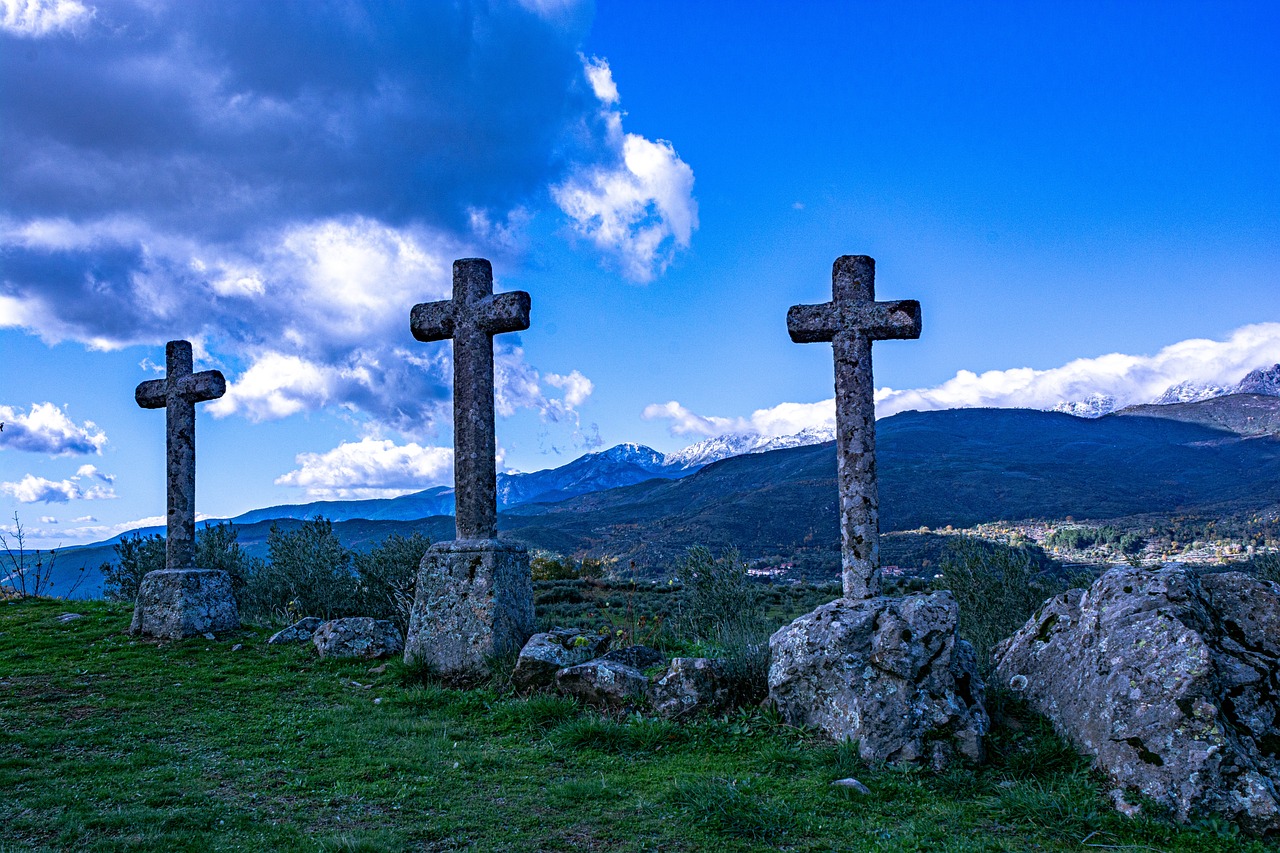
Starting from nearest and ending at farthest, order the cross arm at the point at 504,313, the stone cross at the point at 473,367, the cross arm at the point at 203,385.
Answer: the stone cross at the point at 473,367, the cross arm at the point at 504,313, the cross arm at the point at 203,385

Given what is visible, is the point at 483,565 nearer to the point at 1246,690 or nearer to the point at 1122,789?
the point at 1122,789

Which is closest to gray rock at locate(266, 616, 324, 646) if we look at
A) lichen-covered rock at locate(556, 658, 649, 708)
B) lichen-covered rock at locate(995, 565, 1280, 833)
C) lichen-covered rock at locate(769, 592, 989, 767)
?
lichen-covered rock at locate(556, 658, 649, 708)

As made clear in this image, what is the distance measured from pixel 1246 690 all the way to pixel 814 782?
10.4 feet

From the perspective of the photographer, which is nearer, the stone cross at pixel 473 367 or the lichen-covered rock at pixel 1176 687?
the lichen-covered rock at pixel 1176 687

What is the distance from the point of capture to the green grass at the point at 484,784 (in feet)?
15.7

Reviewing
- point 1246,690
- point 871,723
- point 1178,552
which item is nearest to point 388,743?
point 871,723

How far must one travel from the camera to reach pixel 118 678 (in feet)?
32.0

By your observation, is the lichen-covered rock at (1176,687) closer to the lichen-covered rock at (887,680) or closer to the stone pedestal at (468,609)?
the lichen-covered rock at (887,680)

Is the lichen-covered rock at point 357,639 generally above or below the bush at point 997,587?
above

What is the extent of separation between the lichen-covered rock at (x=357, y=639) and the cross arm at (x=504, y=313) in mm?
4627

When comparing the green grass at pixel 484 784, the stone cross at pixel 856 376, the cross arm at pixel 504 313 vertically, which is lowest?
the green grass at pixel 484 784

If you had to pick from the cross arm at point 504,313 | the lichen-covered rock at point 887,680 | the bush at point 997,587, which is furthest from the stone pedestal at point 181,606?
the bush at point 997,587

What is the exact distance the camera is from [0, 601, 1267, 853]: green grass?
15.7ft

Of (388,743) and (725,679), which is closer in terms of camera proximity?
(388,743)
